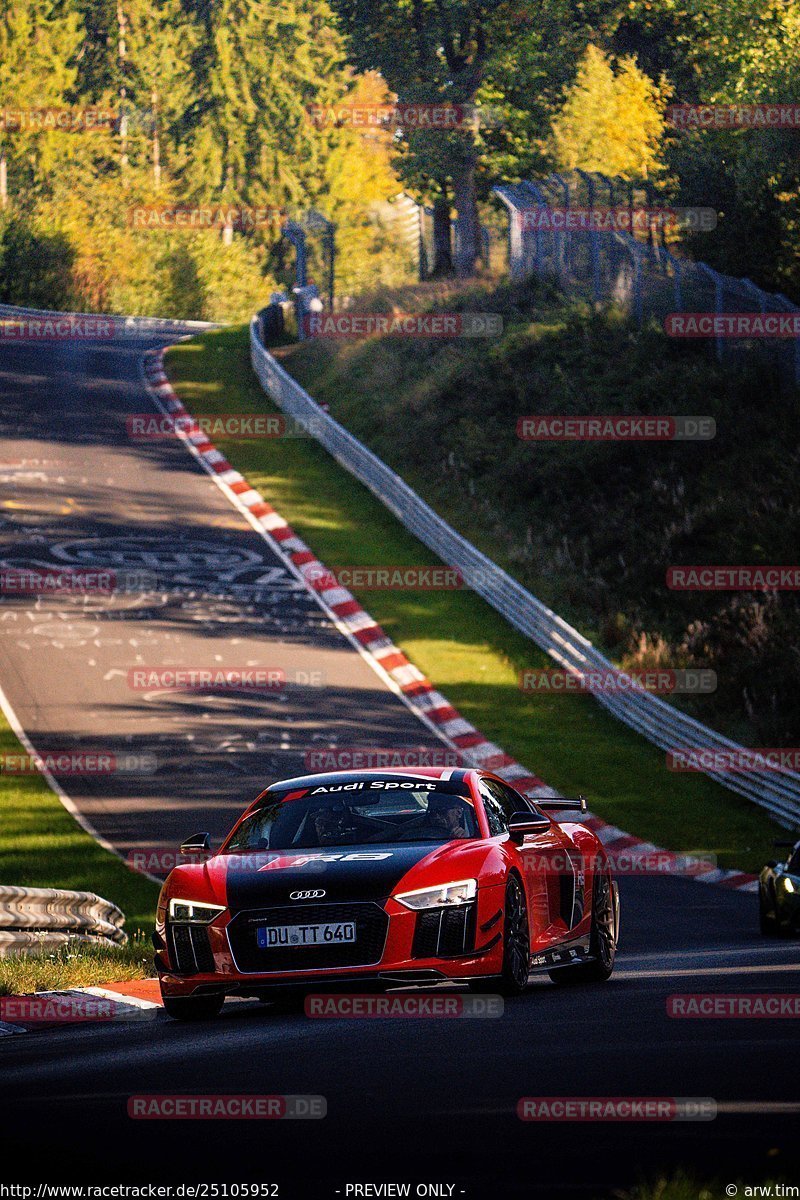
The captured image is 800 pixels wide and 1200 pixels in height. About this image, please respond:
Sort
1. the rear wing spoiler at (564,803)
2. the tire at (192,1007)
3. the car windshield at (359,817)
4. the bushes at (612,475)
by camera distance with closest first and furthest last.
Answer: the tire at (192,1007)
the car windshield at (359,817)
the rear wing spoiler at (564,803)
the bushes at (612,475)

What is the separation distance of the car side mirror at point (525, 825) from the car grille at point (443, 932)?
106 cm

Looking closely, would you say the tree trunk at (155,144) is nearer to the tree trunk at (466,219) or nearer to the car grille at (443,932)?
the tree trunk at (466,219)

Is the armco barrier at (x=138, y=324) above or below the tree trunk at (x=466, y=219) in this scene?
below

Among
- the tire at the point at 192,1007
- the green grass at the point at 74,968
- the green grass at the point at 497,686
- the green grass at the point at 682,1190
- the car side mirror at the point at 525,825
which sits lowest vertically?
the green grass at the point at 497,686

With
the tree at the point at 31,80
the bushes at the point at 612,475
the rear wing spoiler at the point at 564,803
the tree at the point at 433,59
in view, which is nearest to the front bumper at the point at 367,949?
the rear wing spoiler at the point at 564,803

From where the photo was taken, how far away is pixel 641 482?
1416 inches

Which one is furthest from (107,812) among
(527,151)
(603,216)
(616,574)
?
(527,151)

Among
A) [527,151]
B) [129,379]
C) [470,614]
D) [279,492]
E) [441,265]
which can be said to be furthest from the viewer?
[441,265]

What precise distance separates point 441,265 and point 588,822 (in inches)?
1822

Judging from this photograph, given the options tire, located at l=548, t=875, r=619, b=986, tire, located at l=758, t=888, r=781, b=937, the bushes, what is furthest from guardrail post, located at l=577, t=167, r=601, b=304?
tire, located at l=548, t=875, r=619, b=986

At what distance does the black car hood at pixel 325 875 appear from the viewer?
9.48 meters

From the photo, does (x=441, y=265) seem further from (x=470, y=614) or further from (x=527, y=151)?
(x=470, y=614)

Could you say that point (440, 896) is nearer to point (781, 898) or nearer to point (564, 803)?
point (564, 803)

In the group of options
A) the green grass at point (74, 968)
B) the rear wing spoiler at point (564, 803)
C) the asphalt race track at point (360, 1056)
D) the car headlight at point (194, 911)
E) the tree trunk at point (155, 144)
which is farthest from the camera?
the tree trunk at point (155, 144)
